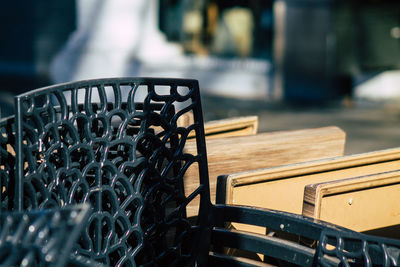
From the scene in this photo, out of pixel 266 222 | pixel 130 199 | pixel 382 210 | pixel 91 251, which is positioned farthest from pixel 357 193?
pixel 91 251

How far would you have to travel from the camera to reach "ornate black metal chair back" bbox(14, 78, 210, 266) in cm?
144

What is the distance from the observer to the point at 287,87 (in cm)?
1128

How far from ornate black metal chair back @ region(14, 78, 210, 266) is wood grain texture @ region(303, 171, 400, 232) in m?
0.34

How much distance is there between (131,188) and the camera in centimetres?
164

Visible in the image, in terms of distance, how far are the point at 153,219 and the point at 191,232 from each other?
142mm

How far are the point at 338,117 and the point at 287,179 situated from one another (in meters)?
6.87

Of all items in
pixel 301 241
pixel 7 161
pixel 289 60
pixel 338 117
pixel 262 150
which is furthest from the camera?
pixel 289 60

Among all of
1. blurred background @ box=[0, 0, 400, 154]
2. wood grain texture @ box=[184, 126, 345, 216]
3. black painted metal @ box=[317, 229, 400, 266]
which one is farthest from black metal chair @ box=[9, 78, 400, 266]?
blurred background @ box=[0, 0, 400, 154]

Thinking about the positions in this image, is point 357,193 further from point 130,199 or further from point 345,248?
point 130,199

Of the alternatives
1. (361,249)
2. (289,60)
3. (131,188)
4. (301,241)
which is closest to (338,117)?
(289,60)

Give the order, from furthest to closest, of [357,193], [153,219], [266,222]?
1. [357,193]
2. [153,219]
3. [266,222]

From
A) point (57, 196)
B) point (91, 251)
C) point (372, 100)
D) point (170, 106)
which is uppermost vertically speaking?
point (170, 106)

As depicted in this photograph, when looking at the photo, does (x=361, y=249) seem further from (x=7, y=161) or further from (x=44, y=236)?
(x=7, y=161)

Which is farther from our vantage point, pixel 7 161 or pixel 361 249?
pixel 7 161
